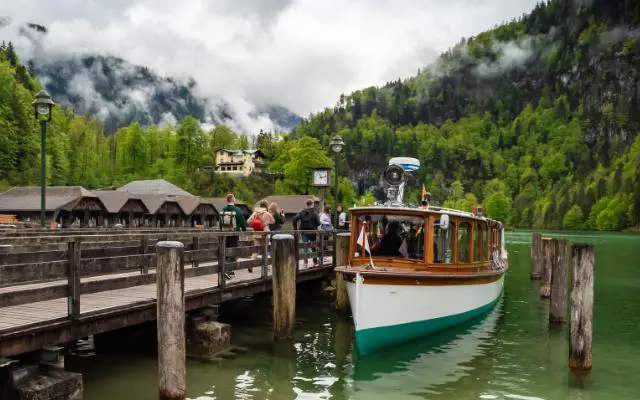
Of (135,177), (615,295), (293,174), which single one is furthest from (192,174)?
(615,295)

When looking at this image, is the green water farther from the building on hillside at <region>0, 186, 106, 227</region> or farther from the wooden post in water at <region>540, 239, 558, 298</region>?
the building on hillside at <region>0, 186, 106, 227</region>

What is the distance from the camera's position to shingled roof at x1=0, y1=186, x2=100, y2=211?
188ft

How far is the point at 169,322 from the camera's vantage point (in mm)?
9820

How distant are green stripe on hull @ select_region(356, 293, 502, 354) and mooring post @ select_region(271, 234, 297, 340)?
1.82m

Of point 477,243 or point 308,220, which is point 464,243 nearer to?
point 477,243

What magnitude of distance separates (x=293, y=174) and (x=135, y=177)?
4996cm

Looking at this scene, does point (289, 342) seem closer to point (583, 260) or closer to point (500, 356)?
point (500, 356)

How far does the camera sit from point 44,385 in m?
8.80

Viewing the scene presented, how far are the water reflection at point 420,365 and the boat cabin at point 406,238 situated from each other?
81.2 inches

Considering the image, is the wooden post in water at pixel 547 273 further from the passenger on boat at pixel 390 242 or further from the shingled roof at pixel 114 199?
the shingled roof at pixel 114 199

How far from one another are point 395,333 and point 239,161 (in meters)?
142

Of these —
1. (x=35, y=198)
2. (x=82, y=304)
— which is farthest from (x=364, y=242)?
(x=35, y=198)

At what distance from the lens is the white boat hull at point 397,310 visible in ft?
46.3

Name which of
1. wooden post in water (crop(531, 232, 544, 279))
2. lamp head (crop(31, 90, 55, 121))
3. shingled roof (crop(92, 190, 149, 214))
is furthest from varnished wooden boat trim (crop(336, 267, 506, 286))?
shingled roof (crop(92, 190, 149, 214))
